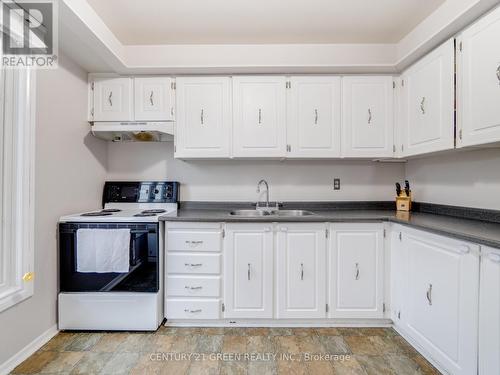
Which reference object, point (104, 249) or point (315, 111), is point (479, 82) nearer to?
point (315, 111)

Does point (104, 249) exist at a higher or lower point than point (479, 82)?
lower

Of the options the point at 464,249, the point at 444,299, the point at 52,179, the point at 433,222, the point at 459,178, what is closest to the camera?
the point at 464,249

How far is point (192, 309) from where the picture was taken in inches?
86.0

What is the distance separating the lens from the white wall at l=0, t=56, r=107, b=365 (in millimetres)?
1805

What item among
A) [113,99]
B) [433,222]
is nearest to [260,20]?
[113,99]

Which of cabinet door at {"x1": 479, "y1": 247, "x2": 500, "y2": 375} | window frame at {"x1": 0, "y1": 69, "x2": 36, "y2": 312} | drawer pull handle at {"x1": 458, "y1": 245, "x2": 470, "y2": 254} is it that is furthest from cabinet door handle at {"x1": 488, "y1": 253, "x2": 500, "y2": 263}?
window frame at {"x1": 0, "y1": 69, "x2": 36, "y2": 312}

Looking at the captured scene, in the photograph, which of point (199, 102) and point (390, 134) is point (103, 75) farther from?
point (390, 134)

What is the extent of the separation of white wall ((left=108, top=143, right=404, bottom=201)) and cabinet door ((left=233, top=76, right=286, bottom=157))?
0.35 meters

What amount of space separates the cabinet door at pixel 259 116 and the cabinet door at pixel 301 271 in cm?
74

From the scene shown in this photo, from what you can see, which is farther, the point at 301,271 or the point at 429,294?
the point at 301,271

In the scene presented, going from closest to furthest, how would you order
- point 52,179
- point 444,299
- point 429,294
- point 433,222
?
1. point 444,299
2. point 429,294
3. point 433,222
4. point 52,179

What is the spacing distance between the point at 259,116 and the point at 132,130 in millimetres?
1134

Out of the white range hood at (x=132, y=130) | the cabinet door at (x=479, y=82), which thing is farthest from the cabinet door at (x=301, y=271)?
the white range hood at (x=132, y=130)
